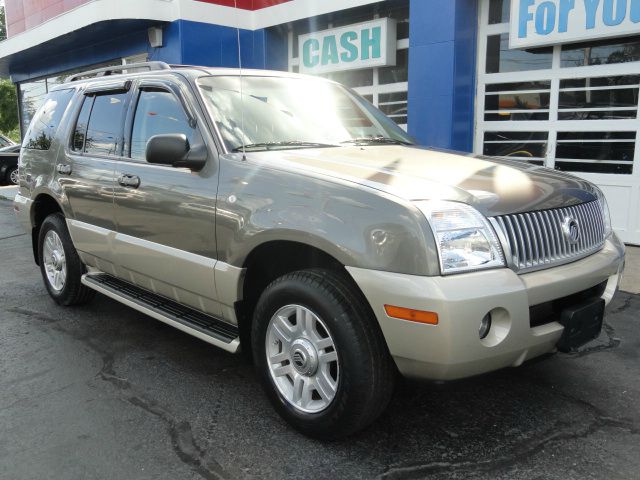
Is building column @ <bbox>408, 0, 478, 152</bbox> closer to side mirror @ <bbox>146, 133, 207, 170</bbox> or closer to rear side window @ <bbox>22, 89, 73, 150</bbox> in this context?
rear side window @ <bbox>22, 89, 73, 150</bbox>

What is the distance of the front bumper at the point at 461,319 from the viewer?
234 cm

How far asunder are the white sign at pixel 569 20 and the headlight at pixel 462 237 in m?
5.82

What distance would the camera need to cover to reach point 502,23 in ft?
27.6

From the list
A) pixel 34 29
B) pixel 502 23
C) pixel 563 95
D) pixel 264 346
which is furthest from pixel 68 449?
pixel 34 29

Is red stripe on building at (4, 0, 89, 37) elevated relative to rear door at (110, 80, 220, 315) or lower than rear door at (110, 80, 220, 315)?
elevated

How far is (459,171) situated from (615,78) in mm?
5615

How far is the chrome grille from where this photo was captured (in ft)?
8.46

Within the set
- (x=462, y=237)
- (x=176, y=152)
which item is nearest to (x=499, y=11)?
(x=176, y=152)

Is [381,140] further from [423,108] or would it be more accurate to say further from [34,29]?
[34,29]

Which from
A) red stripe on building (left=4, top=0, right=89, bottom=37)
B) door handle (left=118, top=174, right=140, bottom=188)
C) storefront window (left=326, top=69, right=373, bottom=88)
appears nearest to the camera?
door handle (left=118, top=174, right=140, bottom=188)

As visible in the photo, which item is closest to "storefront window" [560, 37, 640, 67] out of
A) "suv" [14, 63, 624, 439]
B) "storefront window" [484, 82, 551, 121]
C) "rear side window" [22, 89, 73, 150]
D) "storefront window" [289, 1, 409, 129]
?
"storefront window" [484, 82, 551, 121]

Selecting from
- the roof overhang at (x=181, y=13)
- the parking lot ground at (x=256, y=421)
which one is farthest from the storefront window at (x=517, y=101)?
the parking lot ground at (x=256, y=421)

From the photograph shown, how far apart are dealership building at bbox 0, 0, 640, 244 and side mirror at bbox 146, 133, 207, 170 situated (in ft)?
8.25

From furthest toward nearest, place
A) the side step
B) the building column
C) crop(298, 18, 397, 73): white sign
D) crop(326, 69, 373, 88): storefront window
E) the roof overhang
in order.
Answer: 1. the roof overhang
2. crop(326, 69, 373, 88): storefront window
3. crop(298, 18, 397, 73): white sign
4. the building column
5. the side step
